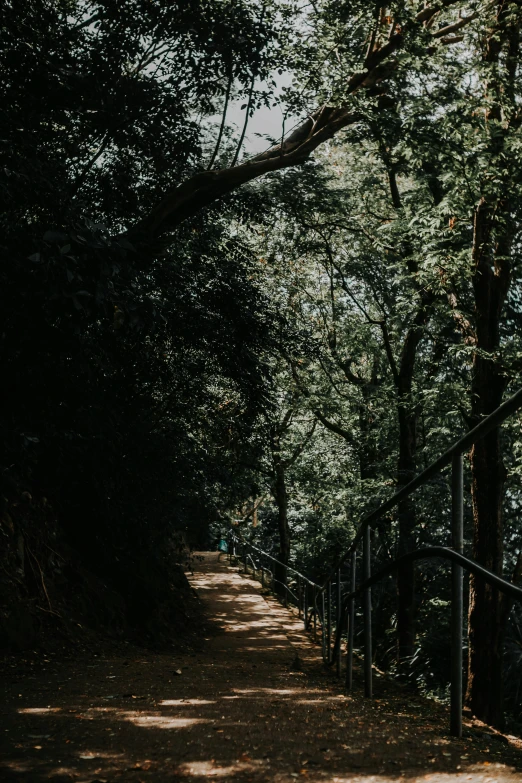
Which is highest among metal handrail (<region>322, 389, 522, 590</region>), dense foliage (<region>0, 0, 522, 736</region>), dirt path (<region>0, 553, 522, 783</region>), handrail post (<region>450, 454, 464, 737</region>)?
dense foliage (<region>0, 0, 522, 736</region>)

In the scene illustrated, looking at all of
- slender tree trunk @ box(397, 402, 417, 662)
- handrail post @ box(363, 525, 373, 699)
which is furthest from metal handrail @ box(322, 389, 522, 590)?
slender tree trunk @ box(397, 402, 417, 662)

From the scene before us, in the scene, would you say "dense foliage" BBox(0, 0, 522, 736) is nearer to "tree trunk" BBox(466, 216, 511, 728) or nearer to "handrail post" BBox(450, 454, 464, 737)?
"tree trunk" BBox(466, 216, 511, 728)

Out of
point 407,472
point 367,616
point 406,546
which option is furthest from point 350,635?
point 407,472

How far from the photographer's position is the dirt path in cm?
263

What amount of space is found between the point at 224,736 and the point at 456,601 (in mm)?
1207

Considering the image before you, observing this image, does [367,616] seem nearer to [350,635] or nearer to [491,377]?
[350,635]

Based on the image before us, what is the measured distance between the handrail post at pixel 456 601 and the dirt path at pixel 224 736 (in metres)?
0.12

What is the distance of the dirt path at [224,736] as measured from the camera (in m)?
2.63

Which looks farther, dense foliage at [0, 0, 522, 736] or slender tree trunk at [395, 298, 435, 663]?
slender tree trunk at [395, 298, 435, 663]

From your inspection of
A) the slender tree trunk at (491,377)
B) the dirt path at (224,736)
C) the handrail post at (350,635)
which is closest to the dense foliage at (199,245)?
the slender tree trunk at (491,377)

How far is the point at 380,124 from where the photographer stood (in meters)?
9.26

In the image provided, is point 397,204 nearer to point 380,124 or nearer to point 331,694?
point 380,124

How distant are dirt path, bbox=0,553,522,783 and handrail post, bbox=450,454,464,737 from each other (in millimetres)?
117

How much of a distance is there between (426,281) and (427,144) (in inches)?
87.0
